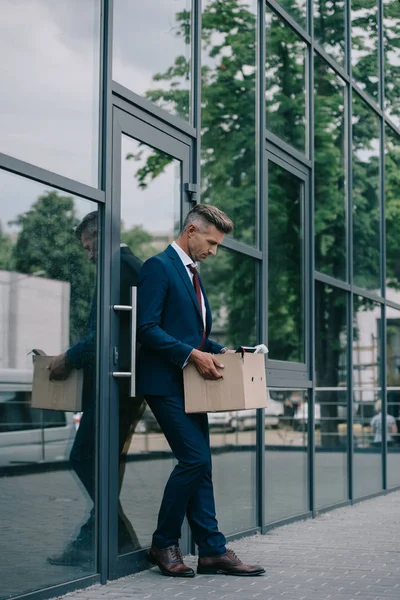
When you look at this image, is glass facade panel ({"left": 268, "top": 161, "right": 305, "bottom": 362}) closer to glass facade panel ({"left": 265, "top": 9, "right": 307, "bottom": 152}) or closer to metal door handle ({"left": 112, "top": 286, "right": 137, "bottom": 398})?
glass facade panel ({"left": 265, "top": 9, "right": 307, "bottom": 152})

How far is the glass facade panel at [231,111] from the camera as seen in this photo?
30.1 feet

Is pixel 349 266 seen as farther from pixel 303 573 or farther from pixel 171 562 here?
pixel 171 562

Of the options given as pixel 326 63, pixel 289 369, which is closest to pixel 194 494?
pixel 289 369

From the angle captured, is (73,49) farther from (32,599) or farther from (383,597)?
(383,597)

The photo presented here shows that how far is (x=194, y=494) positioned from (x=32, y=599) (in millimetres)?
1246

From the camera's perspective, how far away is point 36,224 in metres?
5.29

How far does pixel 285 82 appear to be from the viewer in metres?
9.75

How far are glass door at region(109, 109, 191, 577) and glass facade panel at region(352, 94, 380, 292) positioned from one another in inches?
183

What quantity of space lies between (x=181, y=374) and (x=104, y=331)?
0.50 metres

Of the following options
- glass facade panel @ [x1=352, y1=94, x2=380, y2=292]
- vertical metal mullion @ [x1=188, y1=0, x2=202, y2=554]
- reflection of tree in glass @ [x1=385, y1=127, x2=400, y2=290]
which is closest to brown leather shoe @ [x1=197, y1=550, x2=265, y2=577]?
vertical metal mullion @ [x1=188, y1=0, x2=202, y2=554]

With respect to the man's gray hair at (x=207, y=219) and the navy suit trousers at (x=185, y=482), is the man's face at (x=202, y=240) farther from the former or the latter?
the navy suit trousers at (x=185, y=482)

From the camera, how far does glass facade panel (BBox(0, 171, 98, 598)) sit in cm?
498

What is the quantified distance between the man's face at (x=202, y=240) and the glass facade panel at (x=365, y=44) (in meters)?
5.95

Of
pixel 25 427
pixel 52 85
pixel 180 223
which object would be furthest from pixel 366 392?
pixel 25 427
